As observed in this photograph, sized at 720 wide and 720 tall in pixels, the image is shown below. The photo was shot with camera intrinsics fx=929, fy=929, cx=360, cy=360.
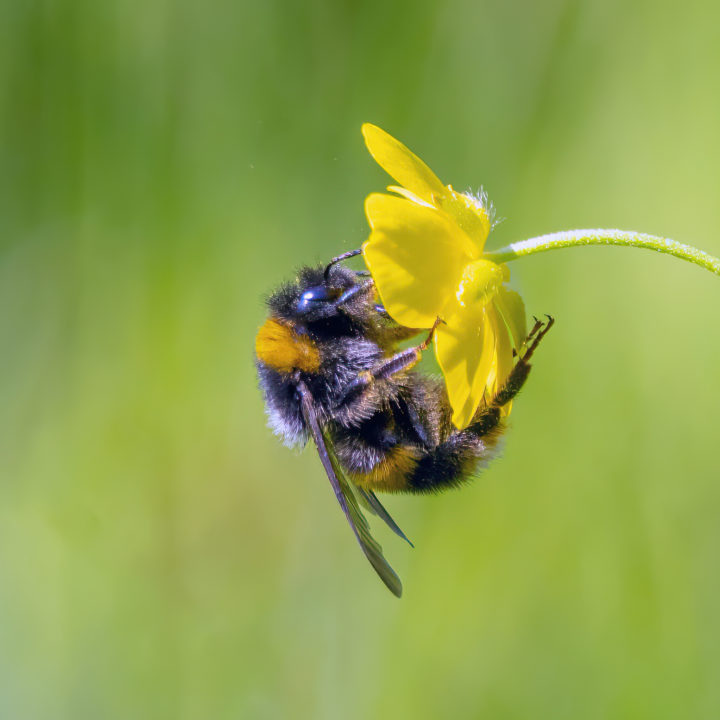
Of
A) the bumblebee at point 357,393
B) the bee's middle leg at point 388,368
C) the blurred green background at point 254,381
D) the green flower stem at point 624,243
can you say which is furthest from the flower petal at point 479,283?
the blurred green background at point 254,381

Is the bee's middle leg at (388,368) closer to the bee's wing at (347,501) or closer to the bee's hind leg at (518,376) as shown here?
the bee's wing at (347,501)

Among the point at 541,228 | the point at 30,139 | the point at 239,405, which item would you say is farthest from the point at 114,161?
Result: the point at 541,228

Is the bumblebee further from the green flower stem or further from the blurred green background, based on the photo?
the blurred green background

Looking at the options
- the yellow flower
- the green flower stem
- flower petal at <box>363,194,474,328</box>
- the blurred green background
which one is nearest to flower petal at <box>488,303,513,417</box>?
the yellow flower

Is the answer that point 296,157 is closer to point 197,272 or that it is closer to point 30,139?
point 197,272

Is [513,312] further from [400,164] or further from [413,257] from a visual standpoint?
[400,164]
